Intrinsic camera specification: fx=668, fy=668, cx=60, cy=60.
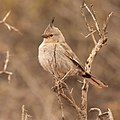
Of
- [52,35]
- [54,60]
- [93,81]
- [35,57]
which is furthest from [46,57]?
[35,57]

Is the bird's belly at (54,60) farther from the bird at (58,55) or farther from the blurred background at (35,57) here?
the blurred background at (35,57)

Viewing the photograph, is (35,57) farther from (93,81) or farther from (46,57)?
(93,81)

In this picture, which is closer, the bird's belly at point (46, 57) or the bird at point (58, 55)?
the bird's belly at point (46, 57)

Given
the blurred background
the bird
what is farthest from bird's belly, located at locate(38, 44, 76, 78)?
the blurred background

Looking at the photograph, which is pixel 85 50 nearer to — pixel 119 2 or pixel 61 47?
pixel 119 2

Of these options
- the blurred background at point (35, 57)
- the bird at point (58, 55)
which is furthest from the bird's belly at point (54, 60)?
the blurred background at point (35, 57)

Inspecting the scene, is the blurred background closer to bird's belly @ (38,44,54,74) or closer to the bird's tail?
bird's belly @ (38,44,54,74)

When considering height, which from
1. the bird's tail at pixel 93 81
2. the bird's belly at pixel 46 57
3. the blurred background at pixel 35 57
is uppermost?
the blurred background at pixel 35 57

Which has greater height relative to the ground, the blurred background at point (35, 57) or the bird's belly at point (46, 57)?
the blurred background at point (35, 57)

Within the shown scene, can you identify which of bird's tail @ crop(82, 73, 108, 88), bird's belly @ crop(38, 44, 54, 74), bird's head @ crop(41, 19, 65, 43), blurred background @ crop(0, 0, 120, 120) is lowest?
bird's tail @ crop(82, 73, 108, 88)
